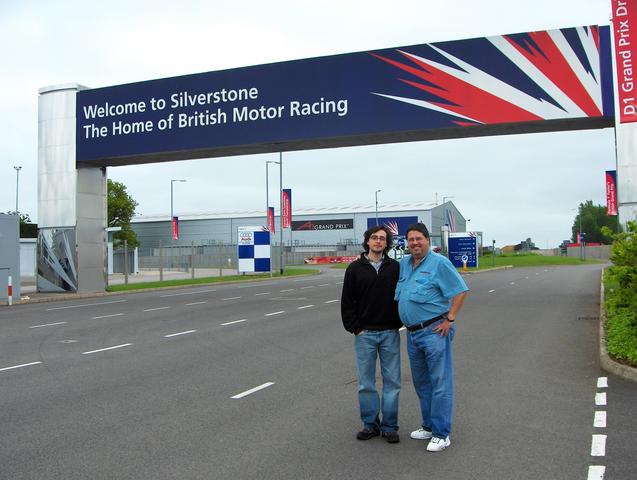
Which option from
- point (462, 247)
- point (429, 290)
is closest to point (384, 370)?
point (429, 290)

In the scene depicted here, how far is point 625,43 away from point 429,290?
1330cm

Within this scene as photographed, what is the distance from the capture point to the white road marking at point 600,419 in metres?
5.76

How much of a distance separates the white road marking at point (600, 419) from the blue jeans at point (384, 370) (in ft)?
6.29

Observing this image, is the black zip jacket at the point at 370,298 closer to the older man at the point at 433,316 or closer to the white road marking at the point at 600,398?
the older man at the point at 433,316

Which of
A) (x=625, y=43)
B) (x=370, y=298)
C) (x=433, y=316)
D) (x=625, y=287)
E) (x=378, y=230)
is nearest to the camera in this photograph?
(x=433, y=316)

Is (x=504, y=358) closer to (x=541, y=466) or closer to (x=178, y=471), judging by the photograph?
(x=541, y=466)

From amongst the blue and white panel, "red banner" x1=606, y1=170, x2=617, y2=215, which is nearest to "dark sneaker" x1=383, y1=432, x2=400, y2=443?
"red banner" x1=606, y1=170, x2=617, y2=215

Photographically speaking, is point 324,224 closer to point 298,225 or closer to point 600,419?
point 298,225

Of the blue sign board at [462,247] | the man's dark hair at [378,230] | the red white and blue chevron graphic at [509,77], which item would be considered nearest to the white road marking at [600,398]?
the man's dark hair at [378,230]

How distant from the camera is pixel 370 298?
5.24m

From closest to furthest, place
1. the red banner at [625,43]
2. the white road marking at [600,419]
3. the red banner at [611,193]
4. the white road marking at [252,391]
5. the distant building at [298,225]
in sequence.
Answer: the white road marking at [600,419], the white road marking at [252,391], the red banner at [625,43], the red banner at [611,193], the distant building at [298,225]

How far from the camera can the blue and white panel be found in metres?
40.5

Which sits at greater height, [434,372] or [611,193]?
[611,193]

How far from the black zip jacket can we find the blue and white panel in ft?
116
